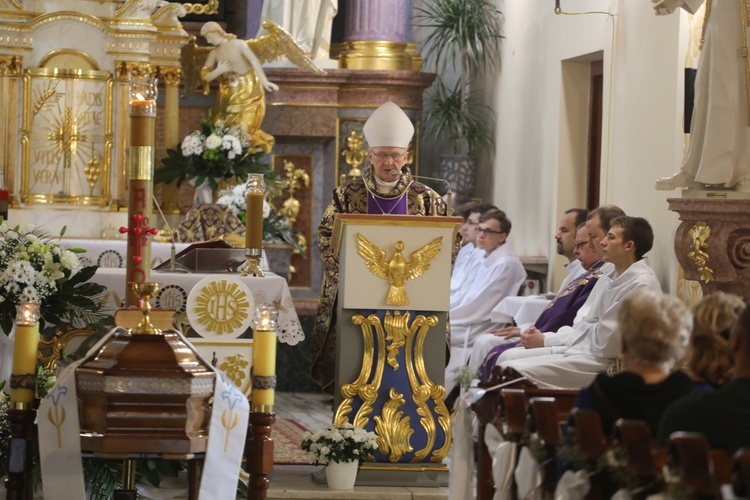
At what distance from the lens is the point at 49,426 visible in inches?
160

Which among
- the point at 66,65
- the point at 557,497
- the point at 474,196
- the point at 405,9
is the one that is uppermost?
the point at 405,9

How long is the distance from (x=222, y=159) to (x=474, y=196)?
3033mm

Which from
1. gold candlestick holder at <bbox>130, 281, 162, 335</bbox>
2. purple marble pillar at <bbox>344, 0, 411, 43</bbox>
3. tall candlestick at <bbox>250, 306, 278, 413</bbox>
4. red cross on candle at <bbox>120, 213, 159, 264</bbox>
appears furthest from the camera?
purple marble pillar at <bbox>344, 0, 411, 43</bbox>

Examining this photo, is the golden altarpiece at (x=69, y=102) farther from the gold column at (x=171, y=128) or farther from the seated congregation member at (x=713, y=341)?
the seated congregation member at (x=713, y=341)

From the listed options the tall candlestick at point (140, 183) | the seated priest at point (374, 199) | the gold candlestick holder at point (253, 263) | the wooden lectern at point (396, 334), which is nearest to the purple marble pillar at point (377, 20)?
the seated priest at point (374, 199)

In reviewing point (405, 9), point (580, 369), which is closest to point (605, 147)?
point (580, 369)

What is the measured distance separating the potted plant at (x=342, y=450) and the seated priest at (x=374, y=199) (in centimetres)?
78

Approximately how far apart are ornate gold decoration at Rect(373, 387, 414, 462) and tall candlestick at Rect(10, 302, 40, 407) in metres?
2.24

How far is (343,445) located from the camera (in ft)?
19.7

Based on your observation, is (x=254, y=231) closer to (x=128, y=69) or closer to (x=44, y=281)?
(x=44, y=281)

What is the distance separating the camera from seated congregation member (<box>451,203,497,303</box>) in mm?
10234

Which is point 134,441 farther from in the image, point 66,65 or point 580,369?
point 66,65

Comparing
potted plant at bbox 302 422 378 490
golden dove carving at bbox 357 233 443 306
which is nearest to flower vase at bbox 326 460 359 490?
potted plant at bbox 302 422 378 490

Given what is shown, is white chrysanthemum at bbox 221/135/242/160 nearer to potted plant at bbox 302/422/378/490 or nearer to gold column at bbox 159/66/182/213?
gold column at bbox 159/66/182/213
